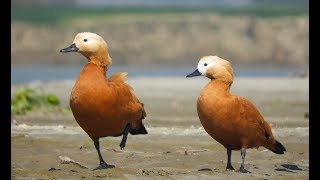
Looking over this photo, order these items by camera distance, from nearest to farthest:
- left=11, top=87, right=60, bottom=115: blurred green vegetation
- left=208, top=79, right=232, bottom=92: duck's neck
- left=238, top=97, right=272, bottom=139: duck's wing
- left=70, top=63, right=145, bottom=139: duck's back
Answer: left=70, top=63, right=145, bottom=139: duck's back → left=208, top=79, right=232, bottom=92: duck's neck → left=238, top=97, right=272, bottom=139: duck's wing → left=11, top=87, right=60, bottom=115: blurred green vegetation

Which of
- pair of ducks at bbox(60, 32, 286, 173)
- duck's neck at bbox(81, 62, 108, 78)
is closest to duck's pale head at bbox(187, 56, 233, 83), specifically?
pair of ducks at bbox(60, 32, 286, 173)

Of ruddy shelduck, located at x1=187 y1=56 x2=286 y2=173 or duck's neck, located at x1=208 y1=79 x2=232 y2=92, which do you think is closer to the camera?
ruddy shelduck, located at x1=187 y1=56 x2=286 y2=173

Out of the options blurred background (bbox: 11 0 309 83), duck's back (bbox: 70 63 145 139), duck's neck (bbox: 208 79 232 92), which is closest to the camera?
duck's back (bbox: 70 63 145 139)

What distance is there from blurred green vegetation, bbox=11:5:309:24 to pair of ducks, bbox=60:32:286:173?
190 feet

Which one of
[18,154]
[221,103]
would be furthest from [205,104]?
[18,154]

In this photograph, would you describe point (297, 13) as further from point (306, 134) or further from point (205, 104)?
point (205, 104)

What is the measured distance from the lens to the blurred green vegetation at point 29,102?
19281mm

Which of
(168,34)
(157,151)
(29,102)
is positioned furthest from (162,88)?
(168,34)

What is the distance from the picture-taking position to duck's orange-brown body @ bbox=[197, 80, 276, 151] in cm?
1154

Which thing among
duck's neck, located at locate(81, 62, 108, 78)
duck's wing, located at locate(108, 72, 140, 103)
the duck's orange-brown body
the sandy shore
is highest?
duck's neck, located at locate(81, 62, 108, 78)

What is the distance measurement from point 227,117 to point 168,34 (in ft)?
188

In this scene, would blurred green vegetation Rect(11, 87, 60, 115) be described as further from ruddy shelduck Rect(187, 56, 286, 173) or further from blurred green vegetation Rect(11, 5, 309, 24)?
blurred green vegetation Rect(11, 5, 309, 24)

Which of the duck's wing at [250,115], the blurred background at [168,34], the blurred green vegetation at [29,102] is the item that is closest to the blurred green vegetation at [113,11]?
the blurred background at [168,34]

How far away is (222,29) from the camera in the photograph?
6919 cm
